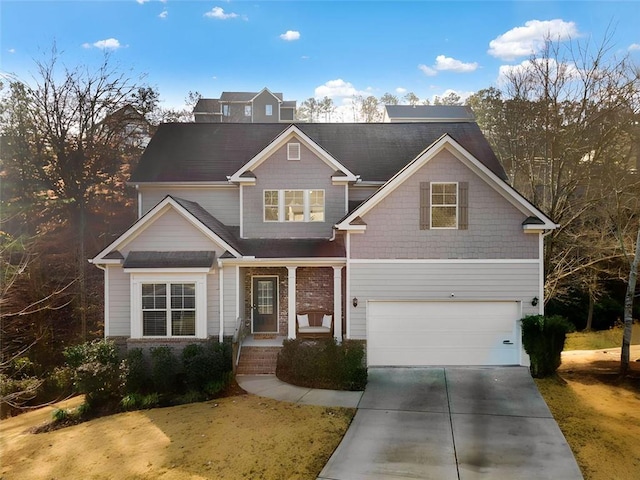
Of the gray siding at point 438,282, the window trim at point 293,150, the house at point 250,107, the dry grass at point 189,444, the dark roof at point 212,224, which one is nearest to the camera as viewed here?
the dry grass at point 189,444

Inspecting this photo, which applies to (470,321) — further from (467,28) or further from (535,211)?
(467,28)

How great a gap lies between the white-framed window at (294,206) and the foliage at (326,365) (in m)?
4.99

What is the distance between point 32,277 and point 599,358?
22771 mm

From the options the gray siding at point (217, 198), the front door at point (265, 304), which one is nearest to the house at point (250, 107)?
the gray siding at point (217, 198)

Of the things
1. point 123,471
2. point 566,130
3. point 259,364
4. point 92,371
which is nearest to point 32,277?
point 92,371

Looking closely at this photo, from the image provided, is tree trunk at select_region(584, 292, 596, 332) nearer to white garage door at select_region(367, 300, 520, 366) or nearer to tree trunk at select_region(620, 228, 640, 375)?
tree trunk at select_region(620, 228, 640, 375)

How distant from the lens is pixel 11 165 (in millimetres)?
21234

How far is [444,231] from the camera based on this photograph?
502 inches

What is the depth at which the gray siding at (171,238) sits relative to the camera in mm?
13203

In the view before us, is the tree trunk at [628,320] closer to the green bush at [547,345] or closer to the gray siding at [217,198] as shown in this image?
the green bush at [547,345]

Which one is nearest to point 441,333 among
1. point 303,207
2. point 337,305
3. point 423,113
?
point 337,305

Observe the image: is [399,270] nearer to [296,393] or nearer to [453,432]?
[296,393]

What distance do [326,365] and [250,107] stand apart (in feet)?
152

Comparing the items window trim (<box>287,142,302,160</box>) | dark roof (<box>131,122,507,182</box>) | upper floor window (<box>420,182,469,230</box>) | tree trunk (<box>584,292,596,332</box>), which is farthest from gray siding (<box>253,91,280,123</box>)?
upper floor window (<box>420,182,469,230</box>)
